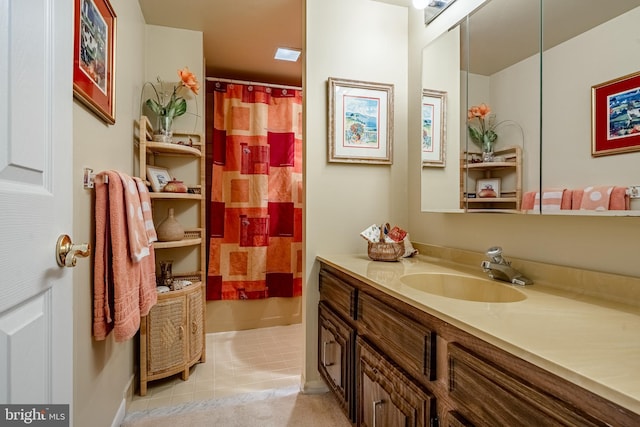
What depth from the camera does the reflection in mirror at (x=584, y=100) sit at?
3.34ft

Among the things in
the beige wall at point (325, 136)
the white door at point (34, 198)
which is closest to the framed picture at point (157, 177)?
the beige wall at point (325, 136)

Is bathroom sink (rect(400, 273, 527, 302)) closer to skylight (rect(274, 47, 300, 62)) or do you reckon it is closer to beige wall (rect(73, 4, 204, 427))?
beige wall (rect(73, 4, 204, 427))

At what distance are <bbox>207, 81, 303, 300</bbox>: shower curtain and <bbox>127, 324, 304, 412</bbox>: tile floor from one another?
15.8 inches

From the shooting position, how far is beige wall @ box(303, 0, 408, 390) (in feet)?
6.60

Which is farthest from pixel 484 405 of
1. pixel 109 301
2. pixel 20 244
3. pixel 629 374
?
pixel 109 301

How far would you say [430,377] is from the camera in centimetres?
97

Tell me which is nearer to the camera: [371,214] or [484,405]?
[484,405]

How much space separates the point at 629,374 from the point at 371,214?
62.7 inches

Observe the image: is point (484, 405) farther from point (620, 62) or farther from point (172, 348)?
point (172, 348)

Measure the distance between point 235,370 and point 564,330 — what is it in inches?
83.5

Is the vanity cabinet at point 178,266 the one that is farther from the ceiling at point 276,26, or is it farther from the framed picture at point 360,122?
the framed picture at point 360,122

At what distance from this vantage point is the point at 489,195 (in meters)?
1.52

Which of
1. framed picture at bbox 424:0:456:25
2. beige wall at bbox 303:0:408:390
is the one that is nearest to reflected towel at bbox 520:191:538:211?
beige wall at bbox 303:0:408:390

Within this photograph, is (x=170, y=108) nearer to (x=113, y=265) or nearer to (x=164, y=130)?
(x=164, y=130)
